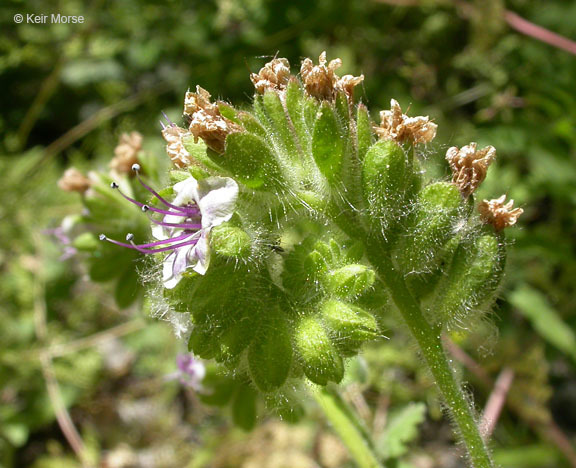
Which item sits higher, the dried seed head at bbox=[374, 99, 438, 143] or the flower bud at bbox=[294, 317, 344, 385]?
the dried seed head at bbox=[374, 99, 438, 143]

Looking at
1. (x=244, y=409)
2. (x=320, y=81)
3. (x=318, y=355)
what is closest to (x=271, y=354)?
(x=318, y=355)

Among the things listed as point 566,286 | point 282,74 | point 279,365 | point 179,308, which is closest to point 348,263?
point 279,365

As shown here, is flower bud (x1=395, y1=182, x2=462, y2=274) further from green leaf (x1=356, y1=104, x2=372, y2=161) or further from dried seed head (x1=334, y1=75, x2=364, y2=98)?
dried seed head (x1=334, y1=75, x2=364, y2=98)

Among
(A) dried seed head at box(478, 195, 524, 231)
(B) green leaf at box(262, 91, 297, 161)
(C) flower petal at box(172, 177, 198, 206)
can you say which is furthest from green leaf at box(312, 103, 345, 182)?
(A) dried seed head at box(478, 195, 524, 231)

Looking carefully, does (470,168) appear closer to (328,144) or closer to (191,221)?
(328,144)

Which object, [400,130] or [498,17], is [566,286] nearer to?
[498,17]

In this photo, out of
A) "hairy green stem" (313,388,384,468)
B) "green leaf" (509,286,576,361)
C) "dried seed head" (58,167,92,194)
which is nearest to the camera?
"hairy green stem" (313,388,384,468)
